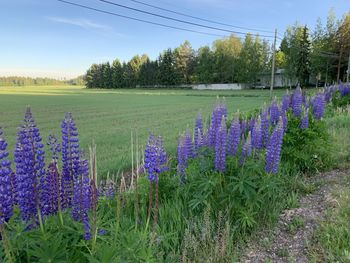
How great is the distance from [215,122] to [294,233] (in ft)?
6.41

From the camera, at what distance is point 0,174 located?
1.93 meters

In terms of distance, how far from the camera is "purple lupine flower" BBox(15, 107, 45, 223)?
6.88 ft

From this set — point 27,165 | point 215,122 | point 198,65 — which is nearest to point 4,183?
point 27,165

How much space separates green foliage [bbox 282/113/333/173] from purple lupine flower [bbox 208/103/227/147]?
1.38 metres

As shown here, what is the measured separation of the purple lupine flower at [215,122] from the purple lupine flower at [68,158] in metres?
2.14

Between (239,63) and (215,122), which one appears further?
(239,63)

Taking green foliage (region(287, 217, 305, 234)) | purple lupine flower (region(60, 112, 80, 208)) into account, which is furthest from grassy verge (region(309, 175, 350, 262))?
purple lupine flower (region(60, 112, 80, 208))

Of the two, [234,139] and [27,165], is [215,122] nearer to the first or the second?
[234,139]

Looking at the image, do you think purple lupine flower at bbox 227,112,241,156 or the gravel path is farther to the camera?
purple lupine flower at bbox 227,112,241,156

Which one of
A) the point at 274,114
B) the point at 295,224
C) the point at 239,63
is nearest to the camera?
the point at 295,224

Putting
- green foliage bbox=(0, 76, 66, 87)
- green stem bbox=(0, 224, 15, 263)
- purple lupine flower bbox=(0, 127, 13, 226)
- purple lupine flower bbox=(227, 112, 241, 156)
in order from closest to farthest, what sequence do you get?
green stem bbox=(0, 224, 15, 263), purple lupine flower bbox=(0, 127, 13, 226), purple lupine flower bbox=(227, 112, 241, 156), green foliage bbox=(0, 76, 66, 87)

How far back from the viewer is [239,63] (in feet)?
240

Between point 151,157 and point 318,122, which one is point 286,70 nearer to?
point 318,122

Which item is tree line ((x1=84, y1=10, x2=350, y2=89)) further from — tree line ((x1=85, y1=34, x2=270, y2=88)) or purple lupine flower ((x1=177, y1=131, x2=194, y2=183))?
purple lupine flower ((x1=177, y1=131, x2=194, y2=183))
